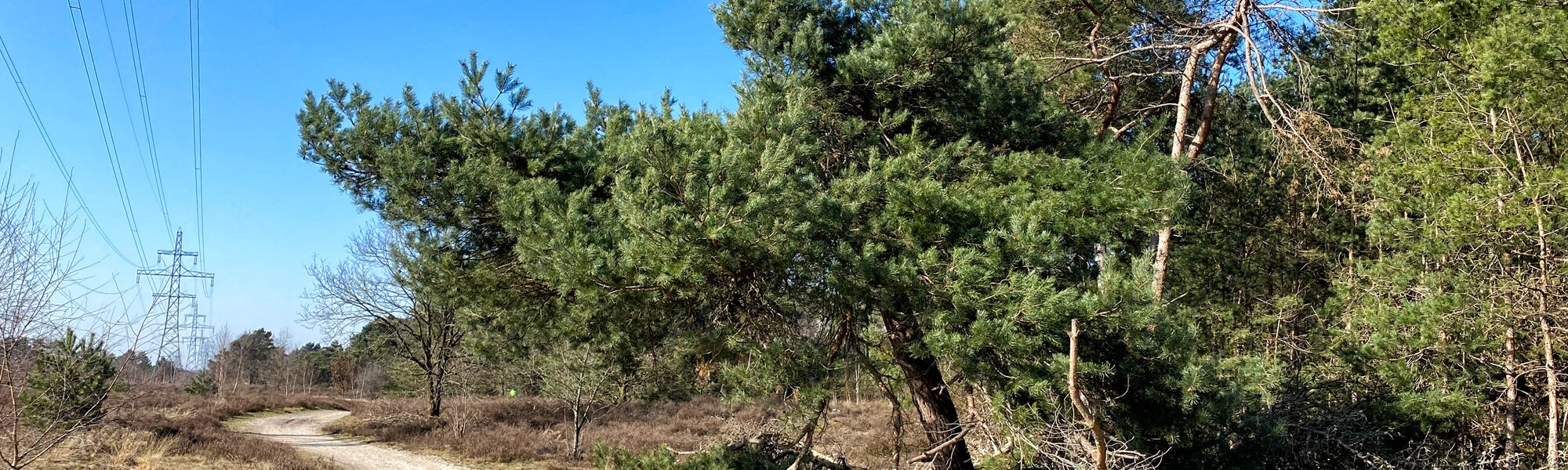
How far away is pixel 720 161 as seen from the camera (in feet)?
14.4

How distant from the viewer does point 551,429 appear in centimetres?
2069

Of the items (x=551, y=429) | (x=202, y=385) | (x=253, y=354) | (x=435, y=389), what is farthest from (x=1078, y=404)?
(x=253, y=354)

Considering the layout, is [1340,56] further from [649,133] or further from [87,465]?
[87,465]

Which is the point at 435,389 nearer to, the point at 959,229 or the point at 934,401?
the point at 934,401

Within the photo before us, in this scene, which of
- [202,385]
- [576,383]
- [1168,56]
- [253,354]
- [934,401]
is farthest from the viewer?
[253,354]

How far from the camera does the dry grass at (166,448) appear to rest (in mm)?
11156

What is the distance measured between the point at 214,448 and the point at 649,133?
44.5 ft

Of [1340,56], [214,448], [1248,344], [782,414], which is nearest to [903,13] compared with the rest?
[782,414]

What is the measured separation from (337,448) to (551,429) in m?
5.34

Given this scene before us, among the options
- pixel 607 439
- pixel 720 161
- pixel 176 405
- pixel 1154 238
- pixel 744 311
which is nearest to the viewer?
pixel 720 161

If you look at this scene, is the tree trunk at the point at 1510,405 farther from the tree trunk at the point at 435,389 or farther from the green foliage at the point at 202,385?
the green foliage at the point at 202,385

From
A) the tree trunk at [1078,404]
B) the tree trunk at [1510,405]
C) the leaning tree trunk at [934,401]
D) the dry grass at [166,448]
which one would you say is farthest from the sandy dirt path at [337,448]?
the tree trunk at [1510,405]

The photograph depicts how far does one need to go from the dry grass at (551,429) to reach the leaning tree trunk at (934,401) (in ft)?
5.95

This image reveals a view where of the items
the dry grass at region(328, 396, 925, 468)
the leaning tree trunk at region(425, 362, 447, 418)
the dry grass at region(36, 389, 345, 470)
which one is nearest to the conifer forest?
the dry grass at region(328, 396, 925, 468)
